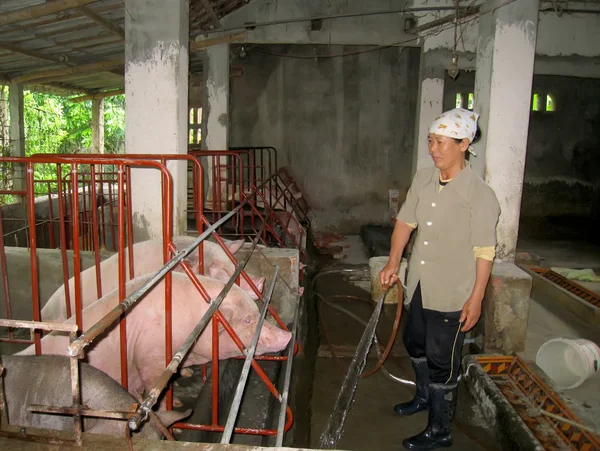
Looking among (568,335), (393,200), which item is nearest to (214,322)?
(568,335)

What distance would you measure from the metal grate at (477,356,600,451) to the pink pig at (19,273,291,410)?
1712 millimetres

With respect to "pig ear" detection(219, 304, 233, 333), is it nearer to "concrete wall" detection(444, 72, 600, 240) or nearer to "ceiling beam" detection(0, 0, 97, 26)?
"ceiling beam" detection(0, 0, 97, 26)

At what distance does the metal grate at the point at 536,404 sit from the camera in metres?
2.93

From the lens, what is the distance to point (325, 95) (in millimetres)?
10438

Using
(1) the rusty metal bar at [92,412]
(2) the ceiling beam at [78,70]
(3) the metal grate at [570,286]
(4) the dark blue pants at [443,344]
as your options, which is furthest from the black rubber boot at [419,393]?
(2) the ceiling beam at [78,70]

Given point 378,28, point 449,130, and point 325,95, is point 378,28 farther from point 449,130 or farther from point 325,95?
point 449,130

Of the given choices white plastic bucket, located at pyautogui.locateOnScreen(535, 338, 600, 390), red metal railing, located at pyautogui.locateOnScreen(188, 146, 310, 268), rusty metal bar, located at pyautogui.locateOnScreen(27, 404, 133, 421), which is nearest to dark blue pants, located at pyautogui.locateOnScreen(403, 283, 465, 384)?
white plastic bucket, located at pyautogui.locateOnScreen(535, 338, 600, 390)

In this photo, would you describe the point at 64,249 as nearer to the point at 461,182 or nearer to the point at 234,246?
the point at 234,246

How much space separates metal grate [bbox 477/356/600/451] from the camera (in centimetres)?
293

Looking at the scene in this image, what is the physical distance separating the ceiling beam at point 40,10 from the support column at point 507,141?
3.73 metres

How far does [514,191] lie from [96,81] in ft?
34.9

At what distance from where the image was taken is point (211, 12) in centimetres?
673

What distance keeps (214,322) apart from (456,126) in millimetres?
1715

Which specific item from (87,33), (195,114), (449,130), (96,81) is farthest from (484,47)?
(96,81)
